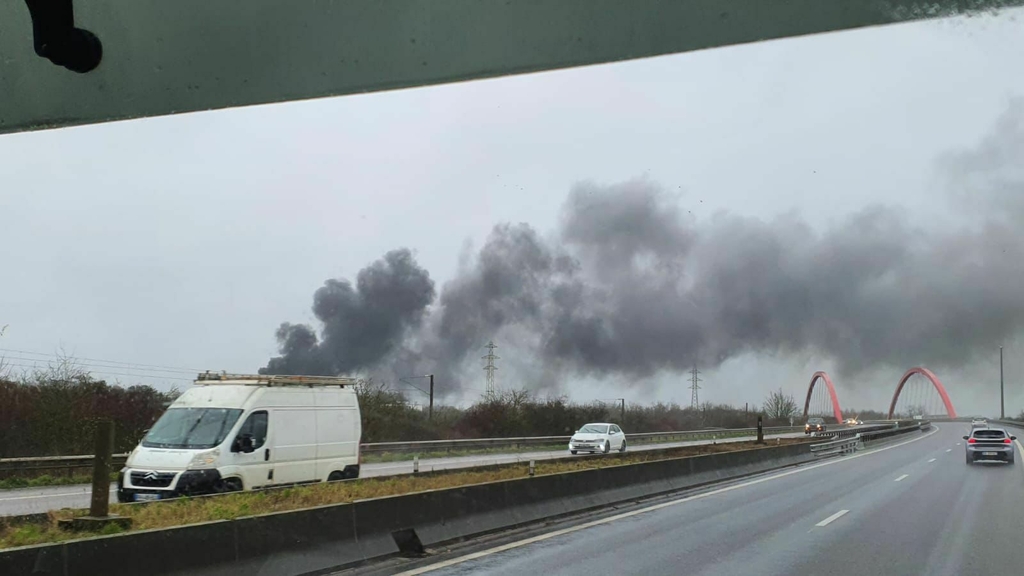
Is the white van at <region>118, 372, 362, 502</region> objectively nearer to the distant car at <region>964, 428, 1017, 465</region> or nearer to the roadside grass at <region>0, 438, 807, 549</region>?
the roadside grass at <region>0, 438, 807, 549</region>

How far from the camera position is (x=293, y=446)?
15.5 m

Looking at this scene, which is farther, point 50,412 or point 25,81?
point 50,412

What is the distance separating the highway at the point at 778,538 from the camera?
10.4 meters

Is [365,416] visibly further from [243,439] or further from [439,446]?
[243,439]

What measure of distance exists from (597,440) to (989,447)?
615 inches

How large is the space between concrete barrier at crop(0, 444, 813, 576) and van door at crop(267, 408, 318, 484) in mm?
4279

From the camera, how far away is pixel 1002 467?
1291 inches

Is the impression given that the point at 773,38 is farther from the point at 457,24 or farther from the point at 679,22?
the point at 457,24

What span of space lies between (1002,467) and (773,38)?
1346 inches

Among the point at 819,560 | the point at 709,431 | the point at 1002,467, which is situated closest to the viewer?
the point at 819,560

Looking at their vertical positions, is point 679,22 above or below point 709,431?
above

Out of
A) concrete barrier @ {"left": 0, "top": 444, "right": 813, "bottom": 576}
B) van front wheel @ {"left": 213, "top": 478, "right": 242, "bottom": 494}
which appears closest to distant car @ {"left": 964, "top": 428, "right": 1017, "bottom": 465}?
concrete barrier @ {"left": 0, "top": 444, "right": 813, "bottom": 576}

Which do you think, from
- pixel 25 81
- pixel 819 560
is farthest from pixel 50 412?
pixel 25 81

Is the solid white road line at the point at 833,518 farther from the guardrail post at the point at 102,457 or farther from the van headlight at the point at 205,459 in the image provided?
the guardrail post at the point at 102,457
